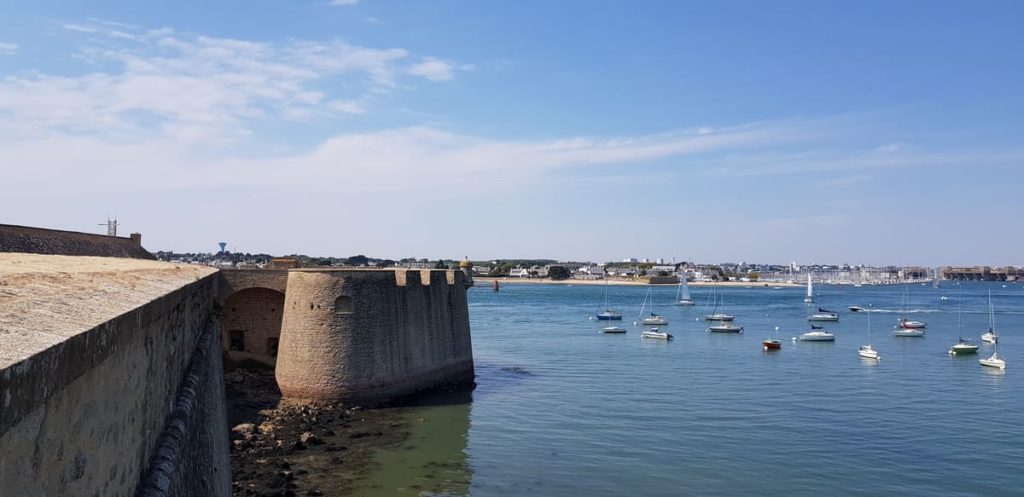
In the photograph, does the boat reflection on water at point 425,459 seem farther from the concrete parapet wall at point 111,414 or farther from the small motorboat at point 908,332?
the small motorboat at point 908,332

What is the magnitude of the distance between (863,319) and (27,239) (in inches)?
3438

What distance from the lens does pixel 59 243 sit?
2289cm

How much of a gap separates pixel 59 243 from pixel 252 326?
335 inches

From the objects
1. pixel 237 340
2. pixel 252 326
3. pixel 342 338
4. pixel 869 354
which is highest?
pixel 252 326

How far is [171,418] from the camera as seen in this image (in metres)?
8.65

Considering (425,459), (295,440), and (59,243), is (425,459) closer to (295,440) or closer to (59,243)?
(295,440)

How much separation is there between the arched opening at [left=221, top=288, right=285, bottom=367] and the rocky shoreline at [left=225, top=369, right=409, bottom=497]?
614 mm

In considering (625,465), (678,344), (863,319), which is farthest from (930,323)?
(625,465)

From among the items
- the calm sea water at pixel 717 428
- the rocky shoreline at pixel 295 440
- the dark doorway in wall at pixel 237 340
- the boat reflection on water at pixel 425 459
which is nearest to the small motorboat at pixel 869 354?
the calm sea water at pixel 717 428

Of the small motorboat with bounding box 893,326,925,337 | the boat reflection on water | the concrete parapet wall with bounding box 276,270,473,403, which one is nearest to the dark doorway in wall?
the concrete parapet wall with bounding box 276,270,473,403

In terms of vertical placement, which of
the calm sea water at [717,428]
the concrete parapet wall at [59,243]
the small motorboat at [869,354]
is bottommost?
the calm sea water at [717,428]

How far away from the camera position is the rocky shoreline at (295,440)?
1933cm

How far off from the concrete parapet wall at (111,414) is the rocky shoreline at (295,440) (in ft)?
29.2

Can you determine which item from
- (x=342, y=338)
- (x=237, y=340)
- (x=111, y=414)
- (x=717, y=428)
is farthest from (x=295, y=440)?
(x=111, y=414)
